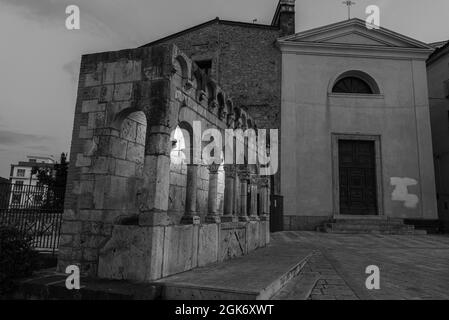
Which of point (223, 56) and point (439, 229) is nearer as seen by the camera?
point (439, 229)

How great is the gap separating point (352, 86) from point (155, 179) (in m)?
14.7

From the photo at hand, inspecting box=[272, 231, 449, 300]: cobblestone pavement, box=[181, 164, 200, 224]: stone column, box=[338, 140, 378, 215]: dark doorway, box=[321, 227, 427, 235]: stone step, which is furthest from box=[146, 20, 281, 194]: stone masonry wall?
box=[181, 164, 200, 224]: stone column

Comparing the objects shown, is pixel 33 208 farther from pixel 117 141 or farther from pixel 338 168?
pixel 338 168

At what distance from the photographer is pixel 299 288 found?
14.4 ft

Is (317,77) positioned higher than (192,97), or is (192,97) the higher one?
(317,77)

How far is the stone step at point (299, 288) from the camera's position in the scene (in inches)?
154

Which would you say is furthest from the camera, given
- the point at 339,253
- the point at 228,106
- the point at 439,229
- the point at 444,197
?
the point at 444,197

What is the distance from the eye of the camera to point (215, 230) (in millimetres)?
5523

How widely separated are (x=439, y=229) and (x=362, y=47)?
9261 millimetres

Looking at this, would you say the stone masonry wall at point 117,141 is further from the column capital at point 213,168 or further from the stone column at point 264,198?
the stone column at point 264,198
